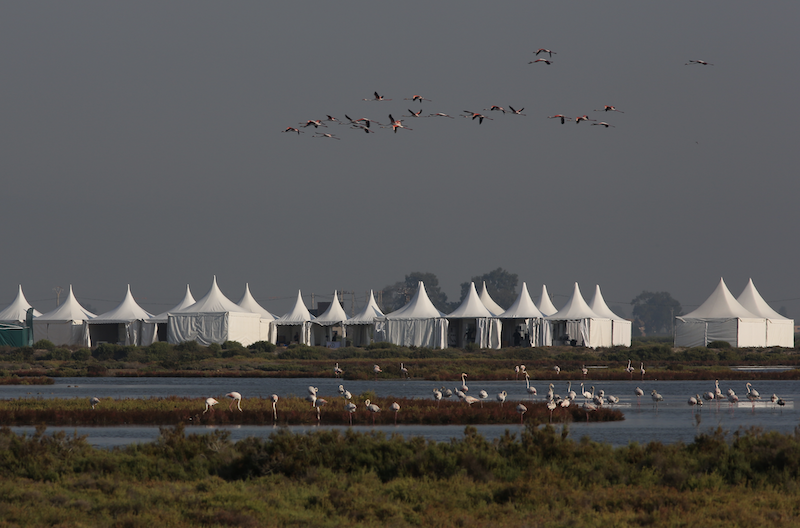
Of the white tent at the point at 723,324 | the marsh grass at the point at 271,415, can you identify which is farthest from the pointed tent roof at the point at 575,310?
Result: the marsh grass at the point at 271,415

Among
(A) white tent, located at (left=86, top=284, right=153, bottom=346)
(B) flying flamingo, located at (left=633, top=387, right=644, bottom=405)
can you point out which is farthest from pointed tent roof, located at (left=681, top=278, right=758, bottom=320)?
(A) white tent, located at (left=86, top=284, right=153, bottom=346)

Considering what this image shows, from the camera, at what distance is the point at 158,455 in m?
14.9

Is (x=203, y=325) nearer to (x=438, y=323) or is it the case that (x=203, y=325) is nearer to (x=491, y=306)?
(x=438, y=323)

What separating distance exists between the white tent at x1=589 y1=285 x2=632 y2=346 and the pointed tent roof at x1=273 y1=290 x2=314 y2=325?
18566 mm

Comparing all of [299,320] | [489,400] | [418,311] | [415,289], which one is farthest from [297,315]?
[415,289]

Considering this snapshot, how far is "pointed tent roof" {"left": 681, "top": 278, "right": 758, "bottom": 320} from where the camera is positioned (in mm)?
60719

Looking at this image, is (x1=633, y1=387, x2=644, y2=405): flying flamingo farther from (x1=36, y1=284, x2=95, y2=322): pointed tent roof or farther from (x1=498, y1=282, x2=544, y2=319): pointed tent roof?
(x1=36, y1=284, x2=95, y2=322): pointed tent roof

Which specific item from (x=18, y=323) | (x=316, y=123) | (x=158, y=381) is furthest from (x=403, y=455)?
(x=18, y=323)

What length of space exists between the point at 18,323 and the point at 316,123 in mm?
52369

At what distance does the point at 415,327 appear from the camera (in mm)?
60000

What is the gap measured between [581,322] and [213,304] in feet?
73.6

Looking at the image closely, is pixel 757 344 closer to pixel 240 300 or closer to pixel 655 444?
pixel 240 300

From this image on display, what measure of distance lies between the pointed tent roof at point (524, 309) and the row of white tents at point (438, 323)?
0.06 metres

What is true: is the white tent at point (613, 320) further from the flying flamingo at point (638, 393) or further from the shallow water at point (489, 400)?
the flying flamingo at point (638, 393)
